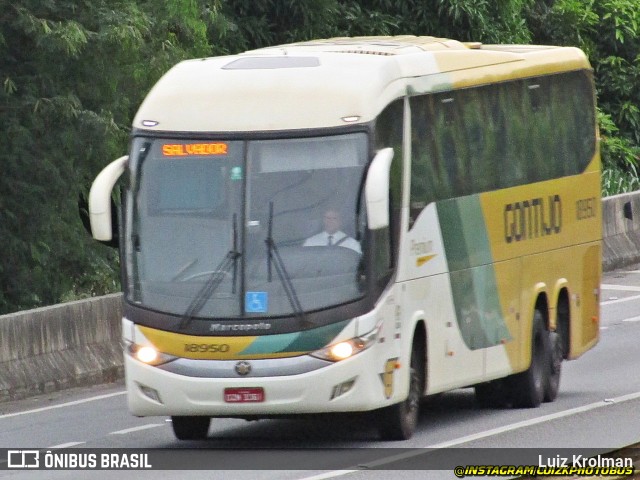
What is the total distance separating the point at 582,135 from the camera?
18734 millimetres

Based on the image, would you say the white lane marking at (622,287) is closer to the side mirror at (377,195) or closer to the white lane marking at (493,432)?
the white lane marking at (493,432)

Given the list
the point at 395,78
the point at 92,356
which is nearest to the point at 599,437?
the point at 395,78

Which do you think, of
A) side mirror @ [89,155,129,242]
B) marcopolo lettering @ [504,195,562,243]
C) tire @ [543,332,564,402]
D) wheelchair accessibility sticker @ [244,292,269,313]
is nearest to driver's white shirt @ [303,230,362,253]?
wheelchair accessibility sticker @ [244,292,269,313]

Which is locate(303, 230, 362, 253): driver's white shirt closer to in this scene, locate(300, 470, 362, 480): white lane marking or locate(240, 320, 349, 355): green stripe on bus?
locate(240, 320, 349, 355): green stripe on bus

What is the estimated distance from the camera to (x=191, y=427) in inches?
592

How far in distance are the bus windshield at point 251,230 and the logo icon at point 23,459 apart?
1532 mm

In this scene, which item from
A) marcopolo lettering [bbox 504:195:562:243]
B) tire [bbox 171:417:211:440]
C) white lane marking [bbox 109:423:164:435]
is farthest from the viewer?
marcopolo lettering [bbox 504:195:562:243]

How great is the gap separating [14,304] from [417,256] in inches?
395

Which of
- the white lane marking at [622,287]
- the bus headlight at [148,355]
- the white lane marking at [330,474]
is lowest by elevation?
the white lane marking at [622,287]

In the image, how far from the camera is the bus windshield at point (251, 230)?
1366 centimetres

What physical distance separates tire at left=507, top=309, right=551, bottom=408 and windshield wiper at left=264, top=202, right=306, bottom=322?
4130 mm

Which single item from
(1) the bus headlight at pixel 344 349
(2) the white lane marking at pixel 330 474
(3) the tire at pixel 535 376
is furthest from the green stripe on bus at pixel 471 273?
(2) the white lane marking at pixel 330 474

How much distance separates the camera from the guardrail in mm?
19234

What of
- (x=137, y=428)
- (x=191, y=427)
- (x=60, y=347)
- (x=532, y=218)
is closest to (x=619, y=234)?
(x=60, y=347)
